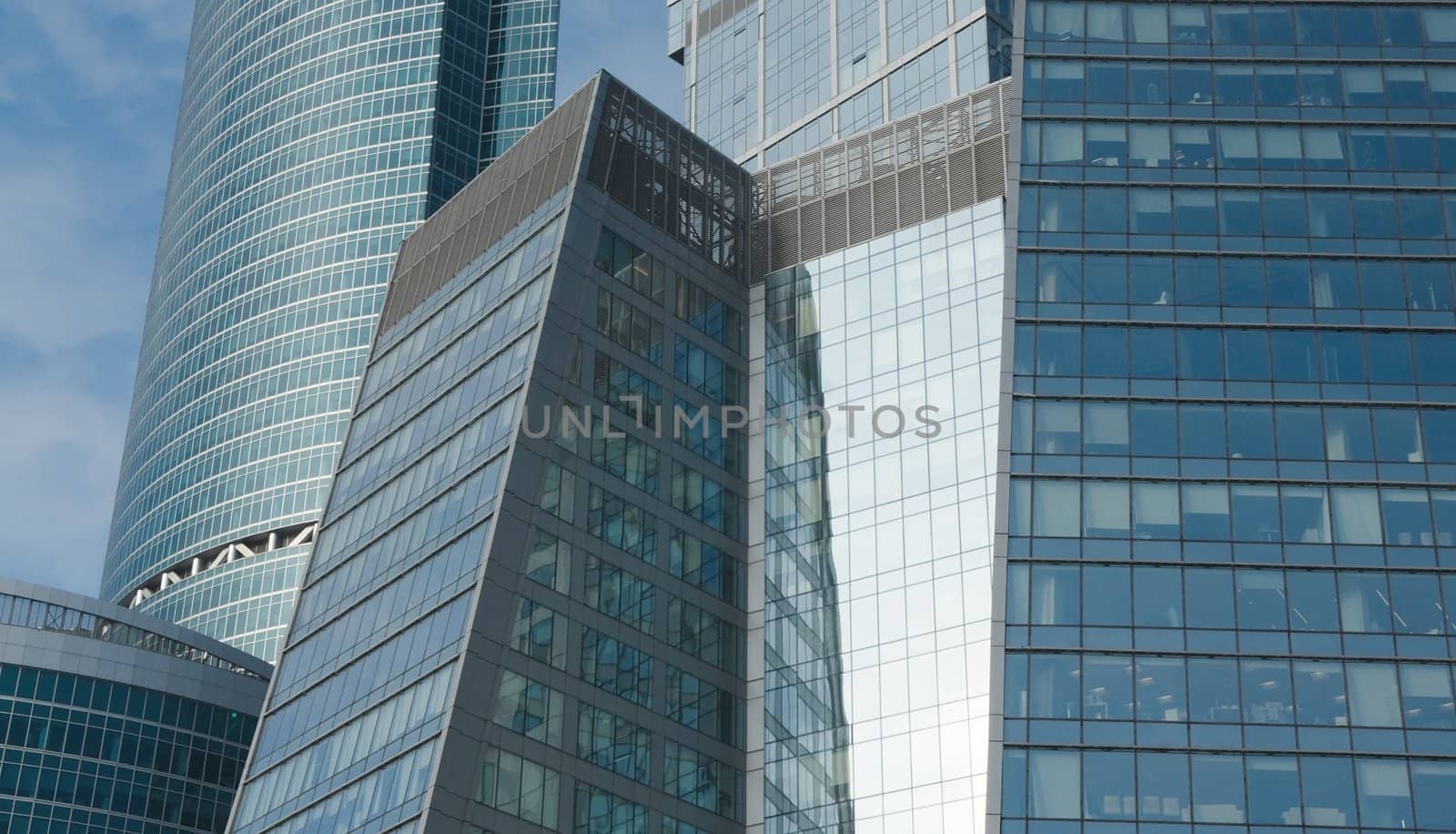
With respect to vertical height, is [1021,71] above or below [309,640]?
above

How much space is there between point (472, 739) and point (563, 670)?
6508 millimetres

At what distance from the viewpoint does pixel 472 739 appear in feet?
287

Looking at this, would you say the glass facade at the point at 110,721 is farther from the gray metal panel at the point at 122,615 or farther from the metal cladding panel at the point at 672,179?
the metal cladding panel at the point at 672,179

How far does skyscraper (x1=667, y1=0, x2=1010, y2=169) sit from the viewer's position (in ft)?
431

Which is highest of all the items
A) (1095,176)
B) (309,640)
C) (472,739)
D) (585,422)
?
(1095,176)

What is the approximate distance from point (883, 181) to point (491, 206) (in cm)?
2187

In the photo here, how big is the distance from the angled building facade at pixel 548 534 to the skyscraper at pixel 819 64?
78.3 ft

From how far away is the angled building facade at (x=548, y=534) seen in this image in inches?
3568

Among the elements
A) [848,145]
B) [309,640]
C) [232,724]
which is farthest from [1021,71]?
[232,724]

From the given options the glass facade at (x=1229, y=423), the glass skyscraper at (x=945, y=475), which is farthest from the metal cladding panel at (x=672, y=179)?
the glass facade at (x=1229, y=423)

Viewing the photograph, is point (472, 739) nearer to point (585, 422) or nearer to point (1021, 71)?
point (585, 422)

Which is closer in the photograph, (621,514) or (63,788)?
(621,514)

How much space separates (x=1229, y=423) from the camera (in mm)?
86750

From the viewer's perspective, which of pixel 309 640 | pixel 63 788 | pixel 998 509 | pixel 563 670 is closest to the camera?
pixel 998 509
